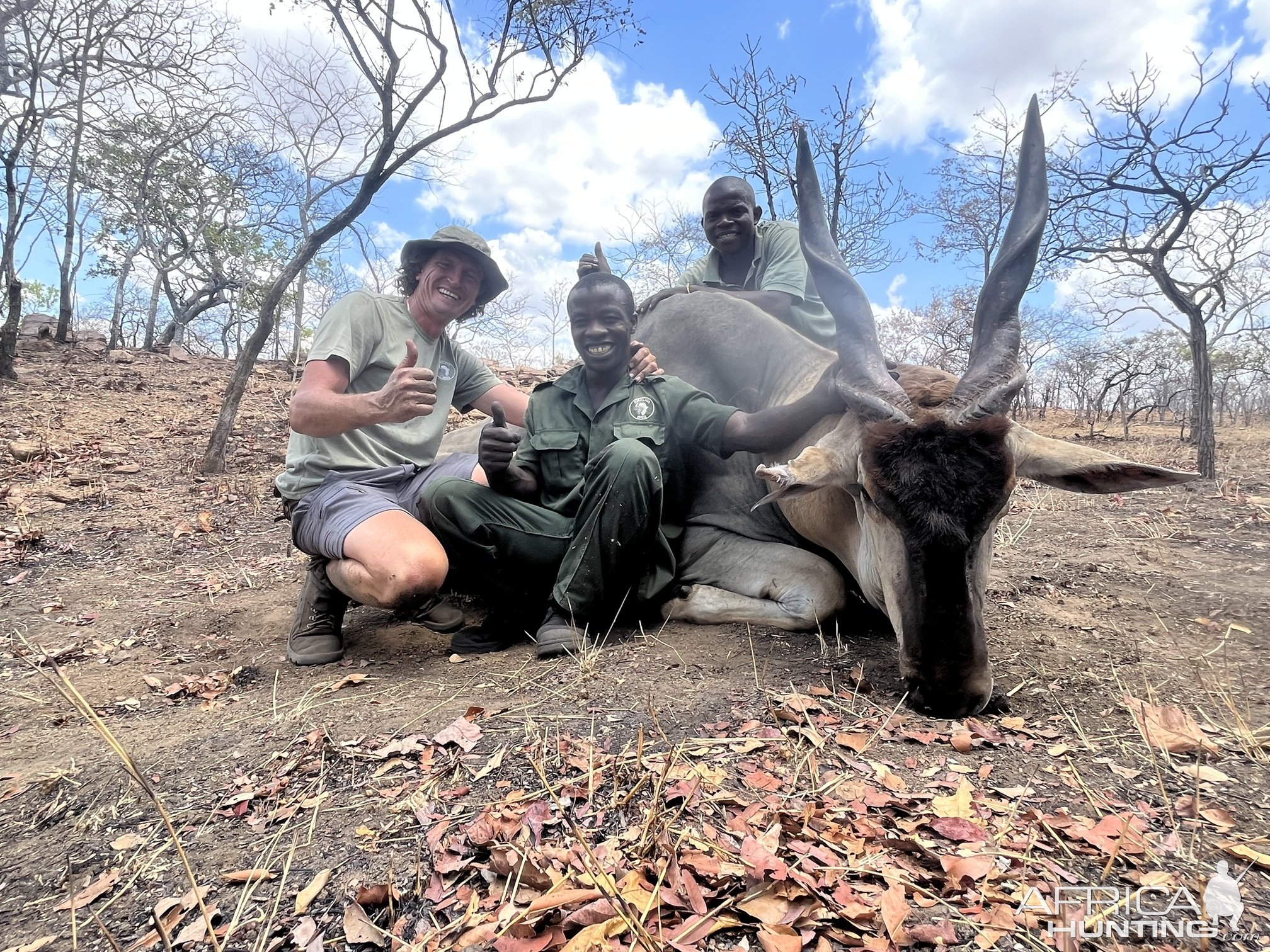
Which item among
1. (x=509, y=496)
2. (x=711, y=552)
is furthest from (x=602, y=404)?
(x=711, y=552)

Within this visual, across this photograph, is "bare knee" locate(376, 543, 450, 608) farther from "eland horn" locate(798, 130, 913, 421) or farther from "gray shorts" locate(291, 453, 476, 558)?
"eland horn" locate(798, 130, 913, 421)

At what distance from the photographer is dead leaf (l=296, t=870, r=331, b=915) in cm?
150

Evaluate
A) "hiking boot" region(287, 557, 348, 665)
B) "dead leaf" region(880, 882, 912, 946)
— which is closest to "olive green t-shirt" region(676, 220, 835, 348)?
"hiking boot" region(287, 557, 348, 665)

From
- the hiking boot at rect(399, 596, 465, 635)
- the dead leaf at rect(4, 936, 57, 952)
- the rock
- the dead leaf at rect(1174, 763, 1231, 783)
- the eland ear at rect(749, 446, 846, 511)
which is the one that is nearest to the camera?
the dead leaf at rect(4, 936, 57, 952)

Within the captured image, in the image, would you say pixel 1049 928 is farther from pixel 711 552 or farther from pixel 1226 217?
pixel 1226 217

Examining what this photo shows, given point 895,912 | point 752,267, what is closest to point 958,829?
point 895,912

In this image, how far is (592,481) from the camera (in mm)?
3293

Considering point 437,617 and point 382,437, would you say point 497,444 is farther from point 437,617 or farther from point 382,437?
point 437,617

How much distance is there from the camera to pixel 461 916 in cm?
142

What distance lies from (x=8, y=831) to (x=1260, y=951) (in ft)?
9.46

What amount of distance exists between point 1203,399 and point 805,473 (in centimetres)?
927

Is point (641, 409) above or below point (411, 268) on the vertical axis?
below

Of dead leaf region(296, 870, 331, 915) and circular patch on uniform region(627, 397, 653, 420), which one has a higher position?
circular patch on uniform region(627, 397, 653, 420)

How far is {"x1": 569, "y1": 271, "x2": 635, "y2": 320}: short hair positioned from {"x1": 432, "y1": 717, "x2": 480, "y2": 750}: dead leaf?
218 cm
